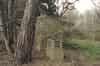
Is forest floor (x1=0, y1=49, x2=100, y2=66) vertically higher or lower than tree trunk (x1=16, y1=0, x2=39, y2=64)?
lower

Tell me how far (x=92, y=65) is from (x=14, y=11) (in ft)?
1.93

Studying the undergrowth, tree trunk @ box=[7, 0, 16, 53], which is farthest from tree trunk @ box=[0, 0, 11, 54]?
the undergrowth

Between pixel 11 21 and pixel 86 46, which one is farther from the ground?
pixel 11 21

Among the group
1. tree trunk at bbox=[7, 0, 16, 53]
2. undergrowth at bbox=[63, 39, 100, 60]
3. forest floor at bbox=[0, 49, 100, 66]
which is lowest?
forest floor at bbox=[0, 49, 100, 66]

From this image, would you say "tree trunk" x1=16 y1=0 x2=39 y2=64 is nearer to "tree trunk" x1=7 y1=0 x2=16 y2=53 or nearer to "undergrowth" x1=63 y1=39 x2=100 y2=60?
"tree trunk" x1=7 y1=0 x2=16 y2=53

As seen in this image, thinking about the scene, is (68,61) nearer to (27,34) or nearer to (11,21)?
(27,34)

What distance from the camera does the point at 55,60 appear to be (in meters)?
1.10

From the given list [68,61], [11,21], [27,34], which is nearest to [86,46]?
[68,61]

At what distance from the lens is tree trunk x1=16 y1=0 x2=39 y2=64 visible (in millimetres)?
1092

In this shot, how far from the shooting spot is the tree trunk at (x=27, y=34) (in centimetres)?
109

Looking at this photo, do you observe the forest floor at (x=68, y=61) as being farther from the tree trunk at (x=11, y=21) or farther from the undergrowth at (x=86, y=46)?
the tree trunk at (x=11, y=21)

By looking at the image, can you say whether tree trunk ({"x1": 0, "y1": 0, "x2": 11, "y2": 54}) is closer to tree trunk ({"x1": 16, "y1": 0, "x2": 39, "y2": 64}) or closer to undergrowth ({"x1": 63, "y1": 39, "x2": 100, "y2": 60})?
tree trunk ({"x1": 16, "y1": 0, "x2": 39, "y2": 64})

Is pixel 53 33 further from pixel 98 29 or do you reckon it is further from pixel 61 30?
pixel 98 29

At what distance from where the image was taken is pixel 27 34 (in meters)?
1.10
